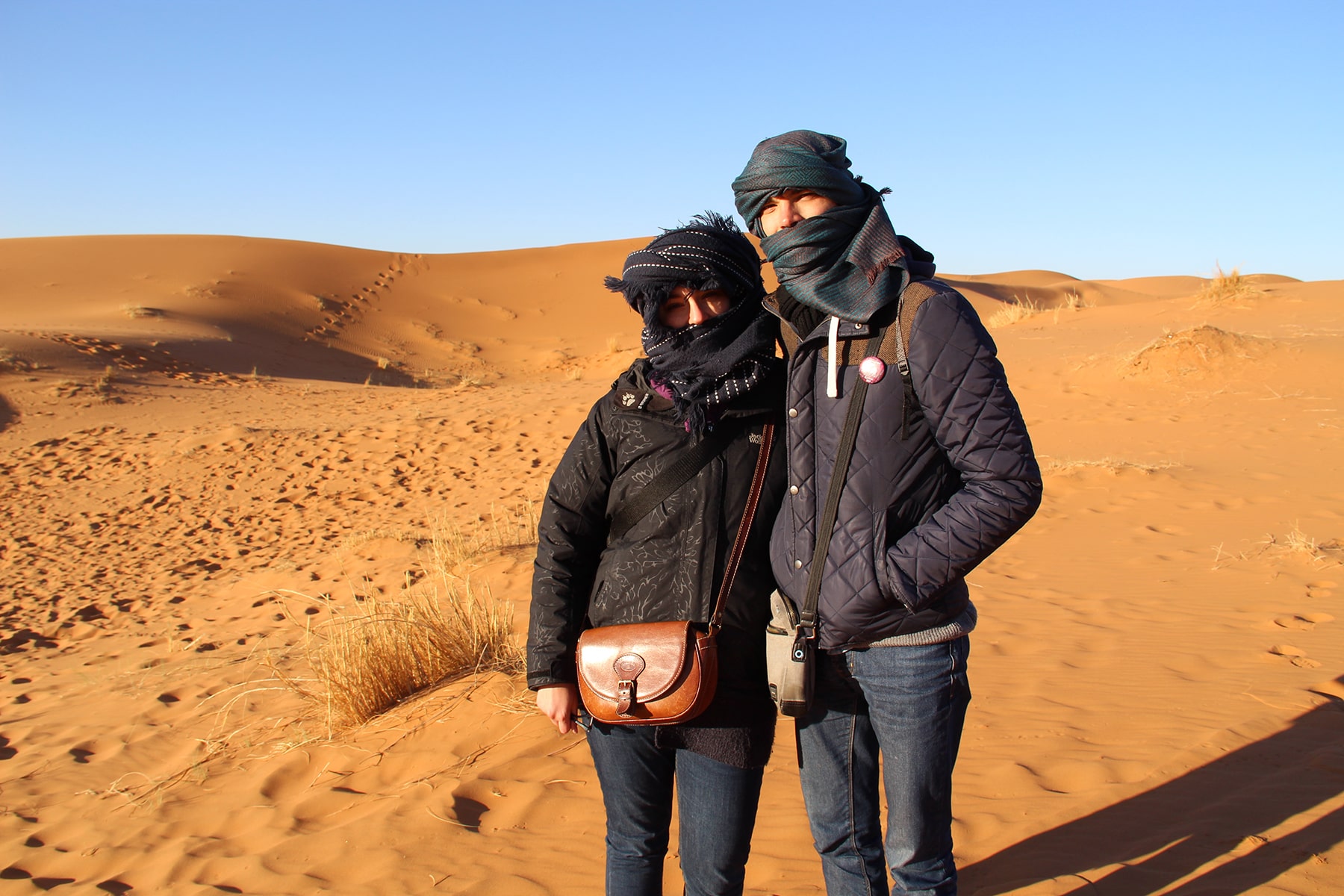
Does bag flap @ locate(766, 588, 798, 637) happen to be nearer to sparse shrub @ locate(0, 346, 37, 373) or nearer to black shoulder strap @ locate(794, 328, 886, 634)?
black shoulder strap @ locate(794, 328, 886, 634)

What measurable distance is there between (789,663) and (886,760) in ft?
0.88

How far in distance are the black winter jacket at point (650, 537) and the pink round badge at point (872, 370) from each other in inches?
11.6

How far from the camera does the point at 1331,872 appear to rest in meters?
2.57

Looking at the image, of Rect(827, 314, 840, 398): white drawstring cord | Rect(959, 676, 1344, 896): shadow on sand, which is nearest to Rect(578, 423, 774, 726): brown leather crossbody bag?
Rect(827, 314, 840, 398): white drawstring cord

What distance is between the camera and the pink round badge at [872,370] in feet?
5.49

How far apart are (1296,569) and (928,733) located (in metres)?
5.42

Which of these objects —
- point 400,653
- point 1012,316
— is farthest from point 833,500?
point 1012,316

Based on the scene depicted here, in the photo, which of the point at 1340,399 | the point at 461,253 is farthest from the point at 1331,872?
the point at 461,253

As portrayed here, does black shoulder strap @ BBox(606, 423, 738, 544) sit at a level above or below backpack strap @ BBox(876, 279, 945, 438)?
below

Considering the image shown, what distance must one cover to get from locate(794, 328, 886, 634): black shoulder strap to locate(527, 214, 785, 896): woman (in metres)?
0.16

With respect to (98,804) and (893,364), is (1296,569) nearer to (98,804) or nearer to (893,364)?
(893,364)

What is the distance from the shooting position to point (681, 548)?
188 cm

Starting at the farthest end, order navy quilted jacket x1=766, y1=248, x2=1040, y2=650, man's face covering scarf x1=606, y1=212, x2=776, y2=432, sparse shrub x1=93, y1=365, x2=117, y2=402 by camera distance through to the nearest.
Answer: sparse shrub x1=93, y1=365, x2=117, y2=402 < man's face covering scarf x1=606, y1=212, x2=776, y2=432 < navy quilted jacket x1=766, y1=248, x2=1040, y2=650

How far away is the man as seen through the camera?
5.39 ft
